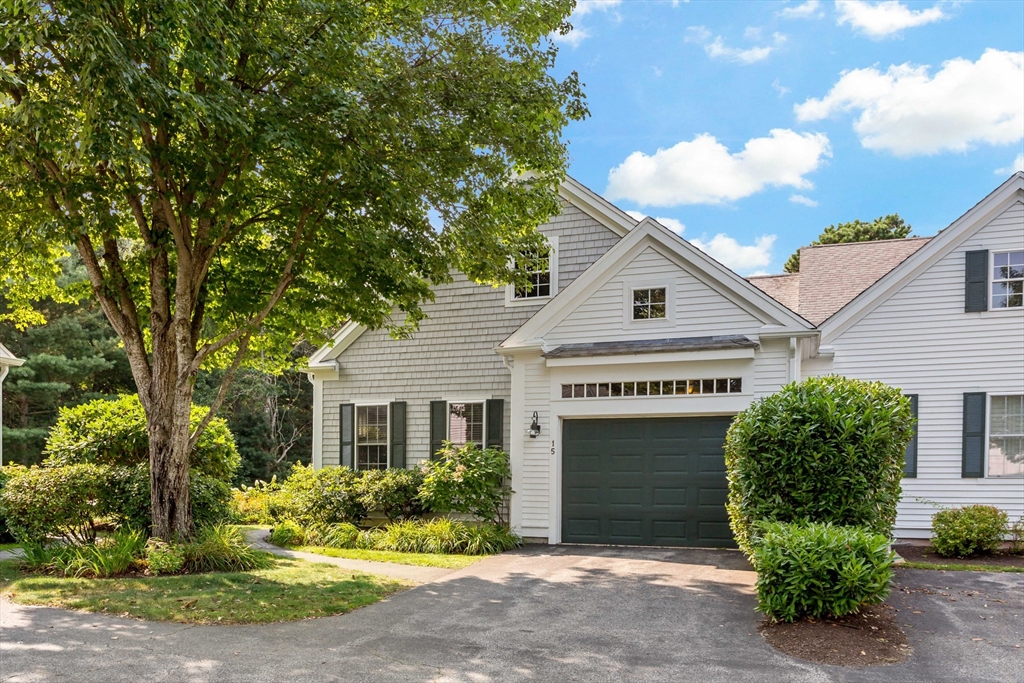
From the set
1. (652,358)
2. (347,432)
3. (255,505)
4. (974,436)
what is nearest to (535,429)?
(652,358)

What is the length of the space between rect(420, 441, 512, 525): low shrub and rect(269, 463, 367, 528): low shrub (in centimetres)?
151

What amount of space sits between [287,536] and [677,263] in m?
8.36

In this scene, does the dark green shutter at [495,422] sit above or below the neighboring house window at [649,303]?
below

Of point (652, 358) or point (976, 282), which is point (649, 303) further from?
point (976, 282)

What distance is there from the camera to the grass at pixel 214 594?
746cm

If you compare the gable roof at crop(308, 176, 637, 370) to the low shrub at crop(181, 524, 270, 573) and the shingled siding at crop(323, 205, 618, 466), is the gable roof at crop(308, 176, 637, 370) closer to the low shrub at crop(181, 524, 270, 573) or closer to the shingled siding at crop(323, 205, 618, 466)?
the shingled siding at crop(323, 205, 618, 466)

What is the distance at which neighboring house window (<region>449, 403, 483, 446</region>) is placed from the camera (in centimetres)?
1429

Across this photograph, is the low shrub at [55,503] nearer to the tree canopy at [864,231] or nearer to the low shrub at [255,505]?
the low shrub at [255,505]

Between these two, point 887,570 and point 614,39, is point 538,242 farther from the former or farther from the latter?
point 887,570

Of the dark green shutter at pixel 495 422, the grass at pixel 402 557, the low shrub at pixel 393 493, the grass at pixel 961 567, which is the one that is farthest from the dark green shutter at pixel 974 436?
the low shrub at pixel 393 493

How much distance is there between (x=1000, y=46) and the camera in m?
12.7

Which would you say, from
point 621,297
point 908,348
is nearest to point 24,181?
point 621,297

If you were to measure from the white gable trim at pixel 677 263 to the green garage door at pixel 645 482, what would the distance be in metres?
1.81

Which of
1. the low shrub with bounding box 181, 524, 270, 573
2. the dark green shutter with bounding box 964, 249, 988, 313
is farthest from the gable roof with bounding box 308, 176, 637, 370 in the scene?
the dark green shutter with bounding box 964, 249, 988, 313
